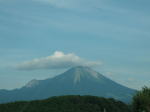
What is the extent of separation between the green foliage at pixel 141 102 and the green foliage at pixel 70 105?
39.8m

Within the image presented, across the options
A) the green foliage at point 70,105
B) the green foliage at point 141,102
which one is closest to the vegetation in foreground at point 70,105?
the green foliage at point 70,105

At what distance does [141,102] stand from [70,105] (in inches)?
1930

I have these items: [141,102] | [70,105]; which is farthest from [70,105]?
[141,102]

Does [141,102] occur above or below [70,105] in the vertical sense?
below

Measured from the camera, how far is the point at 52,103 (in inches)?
4857

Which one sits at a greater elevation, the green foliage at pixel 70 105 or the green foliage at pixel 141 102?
the green foliage at pixel 70 105

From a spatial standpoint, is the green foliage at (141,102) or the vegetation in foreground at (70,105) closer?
the green foliage at (141,102)

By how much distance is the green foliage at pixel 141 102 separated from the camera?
72.4m

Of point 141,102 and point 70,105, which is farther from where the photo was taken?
point 70,105

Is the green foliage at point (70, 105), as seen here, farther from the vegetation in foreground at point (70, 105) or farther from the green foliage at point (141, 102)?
the green foliage at point (141, 102)

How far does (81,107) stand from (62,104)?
697 centimetres

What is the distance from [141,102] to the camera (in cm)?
7325

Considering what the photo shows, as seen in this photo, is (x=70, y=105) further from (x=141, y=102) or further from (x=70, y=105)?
(x=141, y=102)

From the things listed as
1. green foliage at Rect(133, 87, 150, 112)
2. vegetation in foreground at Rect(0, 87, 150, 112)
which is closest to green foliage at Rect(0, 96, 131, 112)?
vegetation in foreground at Rect(0, 87, 150, 112)
